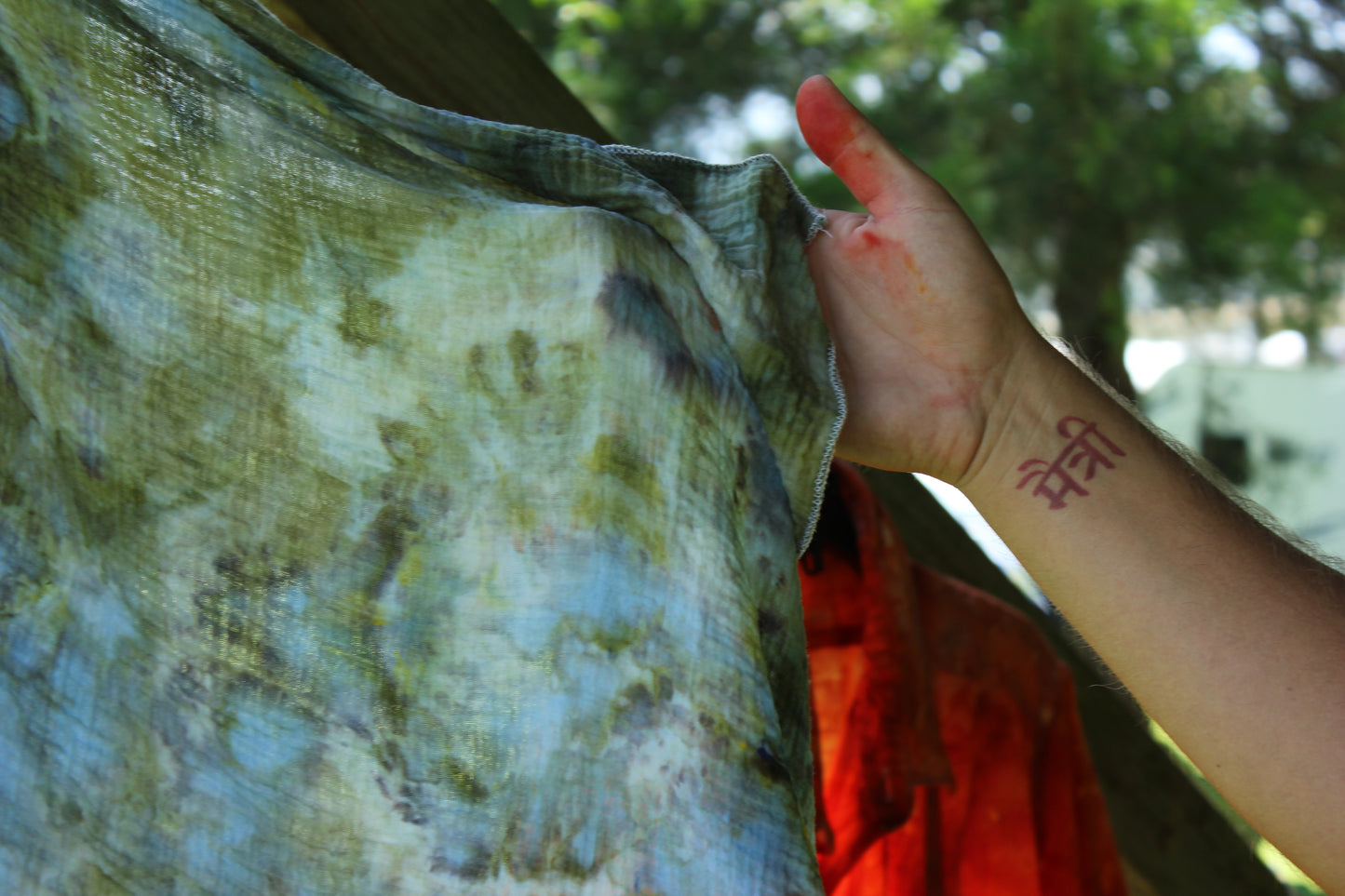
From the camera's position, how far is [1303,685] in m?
0.84

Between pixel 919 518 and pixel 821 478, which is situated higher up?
pixel 919 518

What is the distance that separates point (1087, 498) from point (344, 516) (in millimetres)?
672

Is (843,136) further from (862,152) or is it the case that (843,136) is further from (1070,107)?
(1070,107)

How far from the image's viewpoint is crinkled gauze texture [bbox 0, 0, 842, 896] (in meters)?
0.62

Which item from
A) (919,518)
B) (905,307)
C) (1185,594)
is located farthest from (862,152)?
(919,518)

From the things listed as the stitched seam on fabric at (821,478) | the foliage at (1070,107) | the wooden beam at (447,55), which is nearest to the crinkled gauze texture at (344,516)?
the stitched seam on fabric at (821,478)

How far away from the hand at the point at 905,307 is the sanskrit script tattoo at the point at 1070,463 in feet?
0.21

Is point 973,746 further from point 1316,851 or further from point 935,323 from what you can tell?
point 935,323

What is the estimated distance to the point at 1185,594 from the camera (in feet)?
2.89

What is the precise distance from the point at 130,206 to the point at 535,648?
43cm

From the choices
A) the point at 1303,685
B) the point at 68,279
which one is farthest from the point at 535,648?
the point at 1303,685

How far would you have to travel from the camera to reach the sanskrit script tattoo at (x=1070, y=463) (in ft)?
3.10

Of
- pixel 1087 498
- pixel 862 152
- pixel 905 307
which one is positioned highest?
pixel 862 152

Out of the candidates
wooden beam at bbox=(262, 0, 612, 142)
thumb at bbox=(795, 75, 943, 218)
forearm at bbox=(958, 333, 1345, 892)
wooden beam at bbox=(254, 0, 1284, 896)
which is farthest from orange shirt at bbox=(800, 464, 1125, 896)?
wooden beam at bbox=(262, 0, 612, 142)
